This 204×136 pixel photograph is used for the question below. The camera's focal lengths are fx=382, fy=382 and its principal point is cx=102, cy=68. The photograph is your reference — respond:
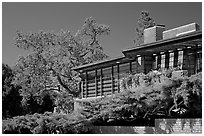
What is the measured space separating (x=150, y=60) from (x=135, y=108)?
474 cm

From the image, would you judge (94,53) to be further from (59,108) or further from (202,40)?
(202,40)

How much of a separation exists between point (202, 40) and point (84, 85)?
1067 cm

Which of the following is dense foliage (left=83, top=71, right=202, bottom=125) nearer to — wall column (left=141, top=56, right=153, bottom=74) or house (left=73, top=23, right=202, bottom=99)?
wall column (left=141, top=56, right=153, bottom=74)

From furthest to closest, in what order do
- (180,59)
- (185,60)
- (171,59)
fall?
(171,59) → (180,59) → (185,60)

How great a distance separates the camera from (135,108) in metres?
15.6

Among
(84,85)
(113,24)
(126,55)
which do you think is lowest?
(84,85)

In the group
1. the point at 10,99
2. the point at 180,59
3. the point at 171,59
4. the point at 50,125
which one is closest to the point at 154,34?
the point at 171,59

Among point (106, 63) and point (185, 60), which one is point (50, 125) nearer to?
point (106, 63)

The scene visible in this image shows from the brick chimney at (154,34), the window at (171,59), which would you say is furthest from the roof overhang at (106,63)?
the window at (171,59)

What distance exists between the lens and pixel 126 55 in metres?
20.2

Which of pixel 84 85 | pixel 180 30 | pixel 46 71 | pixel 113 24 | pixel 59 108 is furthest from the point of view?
pixel 113 24

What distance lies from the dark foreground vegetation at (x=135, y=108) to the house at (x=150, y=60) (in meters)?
1.08

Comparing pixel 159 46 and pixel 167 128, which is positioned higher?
pixel 159 46

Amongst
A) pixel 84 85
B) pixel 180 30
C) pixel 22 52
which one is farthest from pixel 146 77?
pixel 22 52
